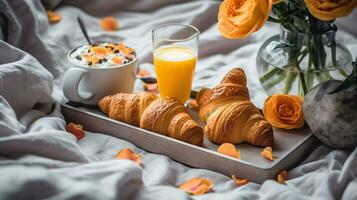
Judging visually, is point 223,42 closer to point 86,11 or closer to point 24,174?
point 86,11

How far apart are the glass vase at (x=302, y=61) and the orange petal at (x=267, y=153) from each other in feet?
0.58

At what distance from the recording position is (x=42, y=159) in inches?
34.9

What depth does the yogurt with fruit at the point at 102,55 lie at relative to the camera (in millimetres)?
1178

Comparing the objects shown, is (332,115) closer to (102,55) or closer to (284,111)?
(284,111)

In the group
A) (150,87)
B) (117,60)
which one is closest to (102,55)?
(117,60)

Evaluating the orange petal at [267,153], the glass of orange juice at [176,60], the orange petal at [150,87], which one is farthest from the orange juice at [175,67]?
the orange petal at [267,153]

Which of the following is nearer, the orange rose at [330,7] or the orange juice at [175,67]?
the orange rose at [330,7]

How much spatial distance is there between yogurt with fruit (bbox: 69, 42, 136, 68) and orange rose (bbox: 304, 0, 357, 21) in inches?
15.7

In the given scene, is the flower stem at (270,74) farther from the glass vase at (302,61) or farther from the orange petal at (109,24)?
the orange petal at (109,24)

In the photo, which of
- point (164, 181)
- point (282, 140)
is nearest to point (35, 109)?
point (164, 181)

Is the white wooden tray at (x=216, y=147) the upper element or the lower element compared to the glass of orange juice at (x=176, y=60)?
lower

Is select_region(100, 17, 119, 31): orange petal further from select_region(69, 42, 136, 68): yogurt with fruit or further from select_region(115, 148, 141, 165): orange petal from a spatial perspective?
select_region(115, 148, 141, 165): orange petal

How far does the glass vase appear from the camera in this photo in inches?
43.5

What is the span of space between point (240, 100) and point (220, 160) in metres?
0.15
